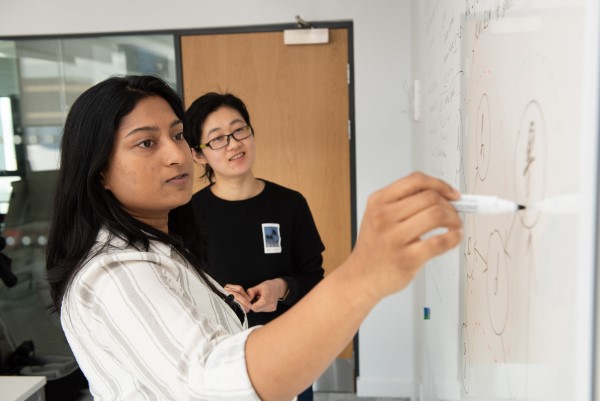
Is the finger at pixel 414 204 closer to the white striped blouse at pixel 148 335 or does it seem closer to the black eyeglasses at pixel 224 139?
the white striped blouse at pixel 148 335

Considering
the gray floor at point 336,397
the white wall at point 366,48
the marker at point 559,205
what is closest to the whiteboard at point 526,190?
the marker at point 559,205

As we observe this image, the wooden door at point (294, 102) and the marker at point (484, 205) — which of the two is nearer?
the marker at point (484, 205)

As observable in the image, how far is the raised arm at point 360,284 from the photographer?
0.48 m

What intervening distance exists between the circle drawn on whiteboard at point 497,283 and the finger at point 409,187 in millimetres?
233

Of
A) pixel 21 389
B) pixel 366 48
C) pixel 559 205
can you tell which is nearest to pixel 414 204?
pixel 559 205

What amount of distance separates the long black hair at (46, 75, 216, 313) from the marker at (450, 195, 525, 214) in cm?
54

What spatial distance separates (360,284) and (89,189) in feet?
1.90

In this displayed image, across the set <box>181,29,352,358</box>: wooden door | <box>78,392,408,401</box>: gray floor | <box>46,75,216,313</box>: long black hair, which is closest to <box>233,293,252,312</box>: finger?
<box>46,75,216,313</box>: long black hair

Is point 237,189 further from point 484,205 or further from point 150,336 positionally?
point 484,205

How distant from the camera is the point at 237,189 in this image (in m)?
1.95

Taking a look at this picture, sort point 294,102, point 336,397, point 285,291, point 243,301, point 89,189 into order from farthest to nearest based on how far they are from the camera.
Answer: point 336,397
point 294,102
point 285,291
point 243,301
point 89,189

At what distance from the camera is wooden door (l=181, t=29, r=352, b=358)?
9.96 feet

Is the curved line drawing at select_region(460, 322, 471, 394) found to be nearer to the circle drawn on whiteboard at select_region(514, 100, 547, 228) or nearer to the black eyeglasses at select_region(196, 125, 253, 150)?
the circle drawn on whiteboard at select_region(514, 100, 547, 228)

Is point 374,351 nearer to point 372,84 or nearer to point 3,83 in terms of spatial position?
point 372,84
